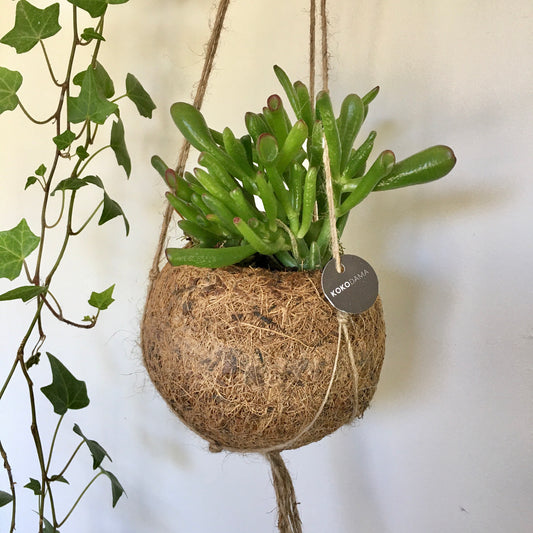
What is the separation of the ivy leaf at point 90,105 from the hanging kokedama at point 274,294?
0.16m

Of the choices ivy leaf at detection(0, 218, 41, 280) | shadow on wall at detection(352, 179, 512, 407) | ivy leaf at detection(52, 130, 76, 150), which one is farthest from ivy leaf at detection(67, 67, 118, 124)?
shadow on wall at detection(352, 179, 512, 407)

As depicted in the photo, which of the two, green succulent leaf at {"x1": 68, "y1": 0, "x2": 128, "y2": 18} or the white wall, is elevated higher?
green succulent leaf at {"x1": 68, "y1": 0, "x2": 128, "y2": 18}

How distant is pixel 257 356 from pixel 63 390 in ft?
1.32

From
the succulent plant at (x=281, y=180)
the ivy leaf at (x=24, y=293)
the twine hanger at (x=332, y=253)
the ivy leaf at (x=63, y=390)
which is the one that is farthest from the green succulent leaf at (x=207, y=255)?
the ivy leaf at (x=63, y=390)

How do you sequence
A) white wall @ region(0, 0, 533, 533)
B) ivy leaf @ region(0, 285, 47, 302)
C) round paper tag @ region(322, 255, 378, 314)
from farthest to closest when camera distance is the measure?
white wall @ region(0, 0, 533, 533)
ivy leaf @ region(0, 285, 47, 302)
round paper tag @ region(322, 255, 378, 314)

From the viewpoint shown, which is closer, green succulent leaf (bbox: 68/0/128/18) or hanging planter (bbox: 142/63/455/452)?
hanging planter (bbox: 142/63/455/452)

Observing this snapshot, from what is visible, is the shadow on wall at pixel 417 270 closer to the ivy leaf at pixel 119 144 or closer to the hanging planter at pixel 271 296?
the hanging planter at pixel 271 296

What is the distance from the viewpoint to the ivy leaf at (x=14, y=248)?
A: 0.71 metres

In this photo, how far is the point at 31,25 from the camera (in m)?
0.75

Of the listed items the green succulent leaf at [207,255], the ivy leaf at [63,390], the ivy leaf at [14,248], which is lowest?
the ivy leaf at [63,390]

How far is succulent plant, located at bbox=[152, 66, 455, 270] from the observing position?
1.75 feet

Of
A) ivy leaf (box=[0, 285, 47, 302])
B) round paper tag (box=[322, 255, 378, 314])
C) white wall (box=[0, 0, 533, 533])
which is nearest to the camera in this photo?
round paper tag (box=[322, 255, 378, 314])

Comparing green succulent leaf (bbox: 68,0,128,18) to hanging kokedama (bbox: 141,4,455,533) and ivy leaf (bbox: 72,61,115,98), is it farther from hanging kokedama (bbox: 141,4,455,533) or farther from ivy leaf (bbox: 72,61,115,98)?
hanging kokedama (bbox: 141,4,455,533)

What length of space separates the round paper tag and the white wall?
0.33 m
